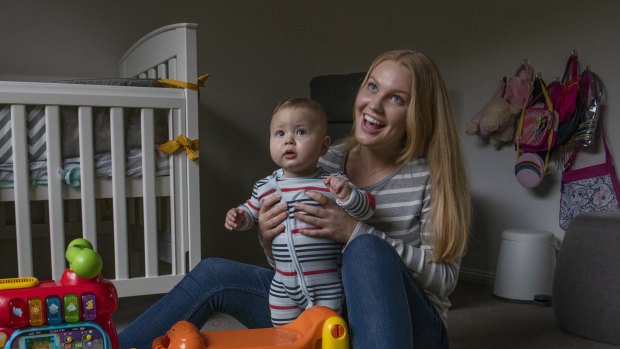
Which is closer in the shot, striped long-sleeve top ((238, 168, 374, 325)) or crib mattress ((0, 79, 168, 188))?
striped long-sleeve top ((238, 168, 374, 325))

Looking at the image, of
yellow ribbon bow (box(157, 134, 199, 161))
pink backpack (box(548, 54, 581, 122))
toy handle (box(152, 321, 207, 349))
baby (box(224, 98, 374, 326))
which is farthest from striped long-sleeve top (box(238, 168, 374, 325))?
pink backpack (box(548, 54, 581, 122))

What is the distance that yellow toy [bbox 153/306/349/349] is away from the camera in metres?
0.86

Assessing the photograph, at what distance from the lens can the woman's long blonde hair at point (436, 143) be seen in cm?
109

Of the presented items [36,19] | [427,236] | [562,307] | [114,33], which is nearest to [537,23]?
[562,307]

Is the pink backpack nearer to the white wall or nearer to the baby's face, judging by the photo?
the white wall

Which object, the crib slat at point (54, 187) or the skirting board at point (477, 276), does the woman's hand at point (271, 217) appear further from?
the skirting board at point (477, 276)

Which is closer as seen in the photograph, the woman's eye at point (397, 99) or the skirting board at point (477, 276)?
the woman's eye at point (397, 99)

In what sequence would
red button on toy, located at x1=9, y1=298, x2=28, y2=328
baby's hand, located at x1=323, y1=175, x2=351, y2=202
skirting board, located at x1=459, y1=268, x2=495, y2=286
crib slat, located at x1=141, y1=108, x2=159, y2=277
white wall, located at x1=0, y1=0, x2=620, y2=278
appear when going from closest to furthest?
red button on toy, located at x1=9, y1=298, x2=28, y2=328 → baby's hand, located at x1=323, y1=175, x2=351, y2=202 → crib slat, located at x1=141, y1=108, x2=159, y2=277 → white wall, located at x1=0, y1=0, x2=620, y2=278 → skirting board, located at x1=459, y1=268, x2=495, y2=286

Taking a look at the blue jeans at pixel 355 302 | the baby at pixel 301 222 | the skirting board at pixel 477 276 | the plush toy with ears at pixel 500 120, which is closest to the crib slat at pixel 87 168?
the blue jeans at pixel 355 302

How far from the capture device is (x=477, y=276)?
2.47 metres

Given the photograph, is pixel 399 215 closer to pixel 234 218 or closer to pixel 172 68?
pixel 234 218

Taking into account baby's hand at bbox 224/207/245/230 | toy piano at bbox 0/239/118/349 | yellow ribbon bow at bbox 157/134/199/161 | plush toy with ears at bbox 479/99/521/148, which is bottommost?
toy piano at bbox 0/239/118/349

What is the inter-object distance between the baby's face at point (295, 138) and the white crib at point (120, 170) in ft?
2.30

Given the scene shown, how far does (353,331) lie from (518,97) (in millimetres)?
1573
